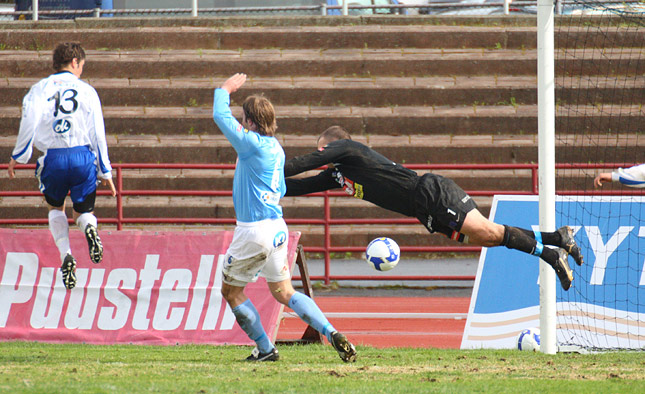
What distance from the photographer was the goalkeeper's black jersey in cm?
694

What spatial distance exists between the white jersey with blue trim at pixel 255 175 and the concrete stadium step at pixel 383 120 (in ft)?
35.4

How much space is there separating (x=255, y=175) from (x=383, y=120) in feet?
36.6

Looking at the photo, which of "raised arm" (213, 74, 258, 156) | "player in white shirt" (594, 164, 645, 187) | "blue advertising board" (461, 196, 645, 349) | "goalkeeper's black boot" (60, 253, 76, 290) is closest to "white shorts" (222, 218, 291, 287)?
"raised arm" (213, 74, 258, 156)

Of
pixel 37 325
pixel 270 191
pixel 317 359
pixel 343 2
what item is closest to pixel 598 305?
pixel 317 359

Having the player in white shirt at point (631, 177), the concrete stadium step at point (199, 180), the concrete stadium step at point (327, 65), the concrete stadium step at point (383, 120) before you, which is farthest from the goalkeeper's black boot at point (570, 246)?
the concrete stadium step at point (327, 65)

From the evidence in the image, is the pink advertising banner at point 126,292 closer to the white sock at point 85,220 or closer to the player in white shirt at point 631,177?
the white sock at point 85,220

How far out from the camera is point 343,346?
6348 mm

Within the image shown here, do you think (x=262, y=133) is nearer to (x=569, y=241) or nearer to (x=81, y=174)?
(x=81, y=174)

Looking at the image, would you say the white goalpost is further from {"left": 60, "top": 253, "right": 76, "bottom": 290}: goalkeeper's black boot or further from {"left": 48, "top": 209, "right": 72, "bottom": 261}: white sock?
{"left": 48, "top": 209, "right": 72, "bottom": 261}: white sock

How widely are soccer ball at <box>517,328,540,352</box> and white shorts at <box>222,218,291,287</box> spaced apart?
9.15 feet

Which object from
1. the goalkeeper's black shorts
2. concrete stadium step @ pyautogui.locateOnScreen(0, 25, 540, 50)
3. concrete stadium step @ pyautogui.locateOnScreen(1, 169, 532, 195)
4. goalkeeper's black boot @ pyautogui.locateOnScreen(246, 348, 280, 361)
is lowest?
concrete stadium step @ pyautogui.locateOnScreen(1, 169, 532, 195)

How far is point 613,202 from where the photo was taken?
346 inches

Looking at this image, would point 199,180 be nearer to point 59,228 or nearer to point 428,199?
point 59,228

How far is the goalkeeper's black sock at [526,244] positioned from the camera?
6.97 meters
